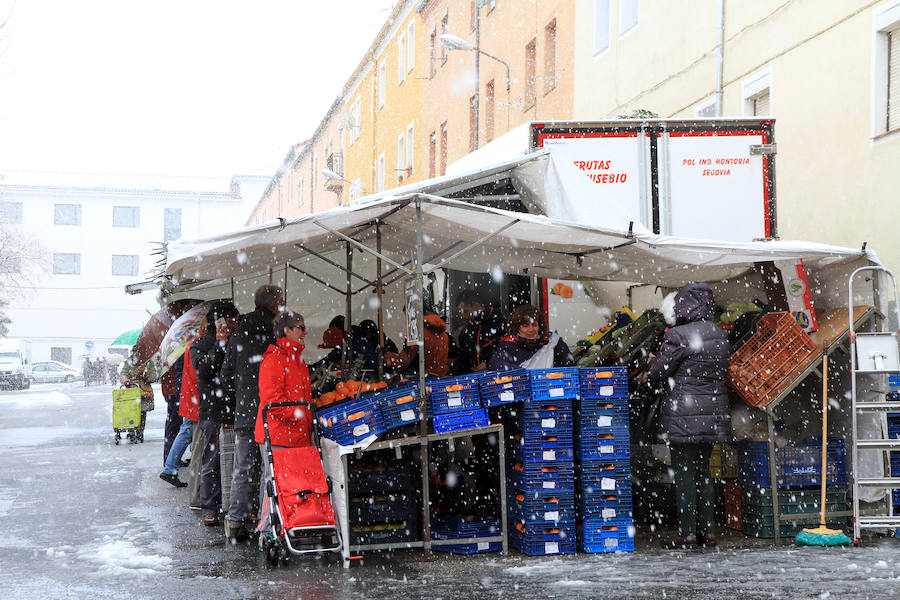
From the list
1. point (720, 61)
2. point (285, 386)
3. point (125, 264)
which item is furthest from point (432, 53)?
point (125, 264)

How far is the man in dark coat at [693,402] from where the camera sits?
803 cm

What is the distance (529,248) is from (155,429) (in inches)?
590

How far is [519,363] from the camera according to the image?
27.9 ft

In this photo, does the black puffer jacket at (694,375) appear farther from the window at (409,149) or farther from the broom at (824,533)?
the window at (409,149)

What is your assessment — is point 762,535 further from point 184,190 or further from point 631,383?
point 184,190

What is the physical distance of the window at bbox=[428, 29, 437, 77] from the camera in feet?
111

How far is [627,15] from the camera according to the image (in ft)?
63.3

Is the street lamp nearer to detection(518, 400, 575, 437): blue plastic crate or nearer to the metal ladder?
the metal ladder

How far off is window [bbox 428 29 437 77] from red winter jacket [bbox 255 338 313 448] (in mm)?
26728

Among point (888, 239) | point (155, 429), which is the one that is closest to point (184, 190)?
point (155, 429)

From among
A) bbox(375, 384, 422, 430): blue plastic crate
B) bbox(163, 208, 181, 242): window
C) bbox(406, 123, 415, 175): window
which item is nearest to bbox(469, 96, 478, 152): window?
bbox(406, 123, 415, 175): window

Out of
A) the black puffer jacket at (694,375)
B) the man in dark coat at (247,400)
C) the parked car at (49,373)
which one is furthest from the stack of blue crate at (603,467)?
the parked car at (49,373)

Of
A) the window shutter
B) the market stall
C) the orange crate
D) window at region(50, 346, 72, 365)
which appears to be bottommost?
the orange crate

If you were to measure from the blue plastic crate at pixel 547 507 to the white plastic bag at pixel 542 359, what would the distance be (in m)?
1.05
